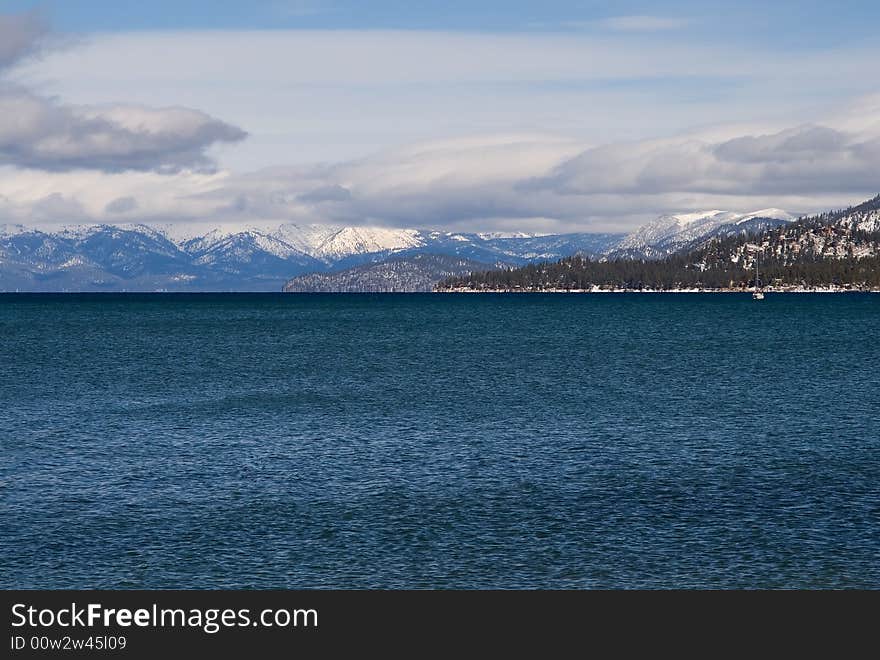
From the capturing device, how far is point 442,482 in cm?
5900

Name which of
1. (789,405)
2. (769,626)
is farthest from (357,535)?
(789,405)

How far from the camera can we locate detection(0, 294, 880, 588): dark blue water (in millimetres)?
44094

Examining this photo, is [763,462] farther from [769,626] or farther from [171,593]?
[171,593]

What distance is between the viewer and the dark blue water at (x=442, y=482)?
4409 centimetres

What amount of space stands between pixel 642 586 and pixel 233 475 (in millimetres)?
27275

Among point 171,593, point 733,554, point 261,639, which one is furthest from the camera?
point 733,554

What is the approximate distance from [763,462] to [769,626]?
30.8 m

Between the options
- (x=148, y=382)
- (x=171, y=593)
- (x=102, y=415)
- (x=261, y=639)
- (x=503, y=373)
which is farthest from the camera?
(x=503, y=373)

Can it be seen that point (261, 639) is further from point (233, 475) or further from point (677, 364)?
point (677, 364)

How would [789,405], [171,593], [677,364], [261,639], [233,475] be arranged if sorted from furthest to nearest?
[677,364], [789,405], [233,475], [171,593], [261,639]

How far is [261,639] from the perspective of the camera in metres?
30.7

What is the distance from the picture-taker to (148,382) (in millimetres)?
116750

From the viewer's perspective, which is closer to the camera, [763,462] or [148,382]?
[763,462]

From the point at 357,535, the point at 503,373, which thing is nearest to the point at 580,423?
the point at 357,535
